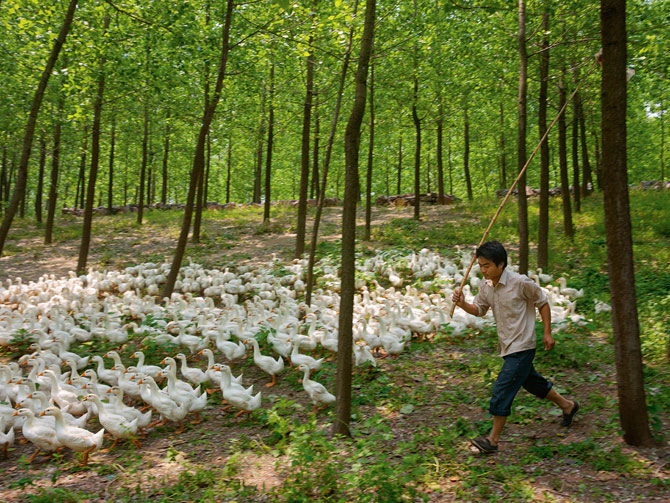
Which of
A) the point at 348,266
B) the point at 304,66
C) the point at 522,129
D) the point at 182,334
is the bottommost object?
the point at 182,334

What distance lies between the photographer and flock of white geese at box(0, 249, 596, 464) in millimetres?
6133

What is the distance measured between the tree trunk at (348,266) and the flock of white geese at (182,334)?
100 centimetres

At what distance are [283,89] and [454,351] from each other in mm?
11305

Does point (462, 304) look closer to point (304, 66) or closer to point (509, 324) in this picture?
point (509, 324)

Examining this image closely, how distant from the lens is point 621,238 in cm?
432

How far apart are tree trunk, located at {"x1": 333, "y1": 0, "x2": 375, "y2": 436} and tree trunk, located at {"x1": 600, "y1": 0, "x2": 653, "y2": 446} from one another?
8.15ft

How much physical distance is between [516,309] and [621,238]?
1.17 meters

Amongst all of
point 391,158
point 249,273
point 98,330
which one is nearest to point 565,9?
point 249,273

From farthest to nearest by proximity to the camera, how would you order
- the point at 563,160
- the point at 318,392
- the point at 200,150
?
the point at 563,160
the point at 200,150
the point at 318,392

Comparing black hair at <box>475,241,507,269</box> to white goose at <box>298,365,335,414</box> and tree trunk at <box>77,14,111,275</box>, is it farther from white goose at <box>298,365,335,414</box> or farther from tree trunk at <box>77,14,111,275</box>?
tree trunk at <box>77,14,111,275</box>

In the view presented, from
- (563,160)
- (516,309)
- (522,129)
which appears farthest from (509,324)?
(563,160)

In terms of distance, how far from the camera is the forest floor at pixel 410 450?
411cm

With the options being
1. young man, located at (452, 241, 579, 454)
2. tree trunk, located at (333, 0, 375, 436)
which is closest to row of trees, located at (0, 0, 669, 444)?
tree trunk, located at (333, 0, 375, 436)

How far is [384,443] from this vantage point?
5324 millimetres
